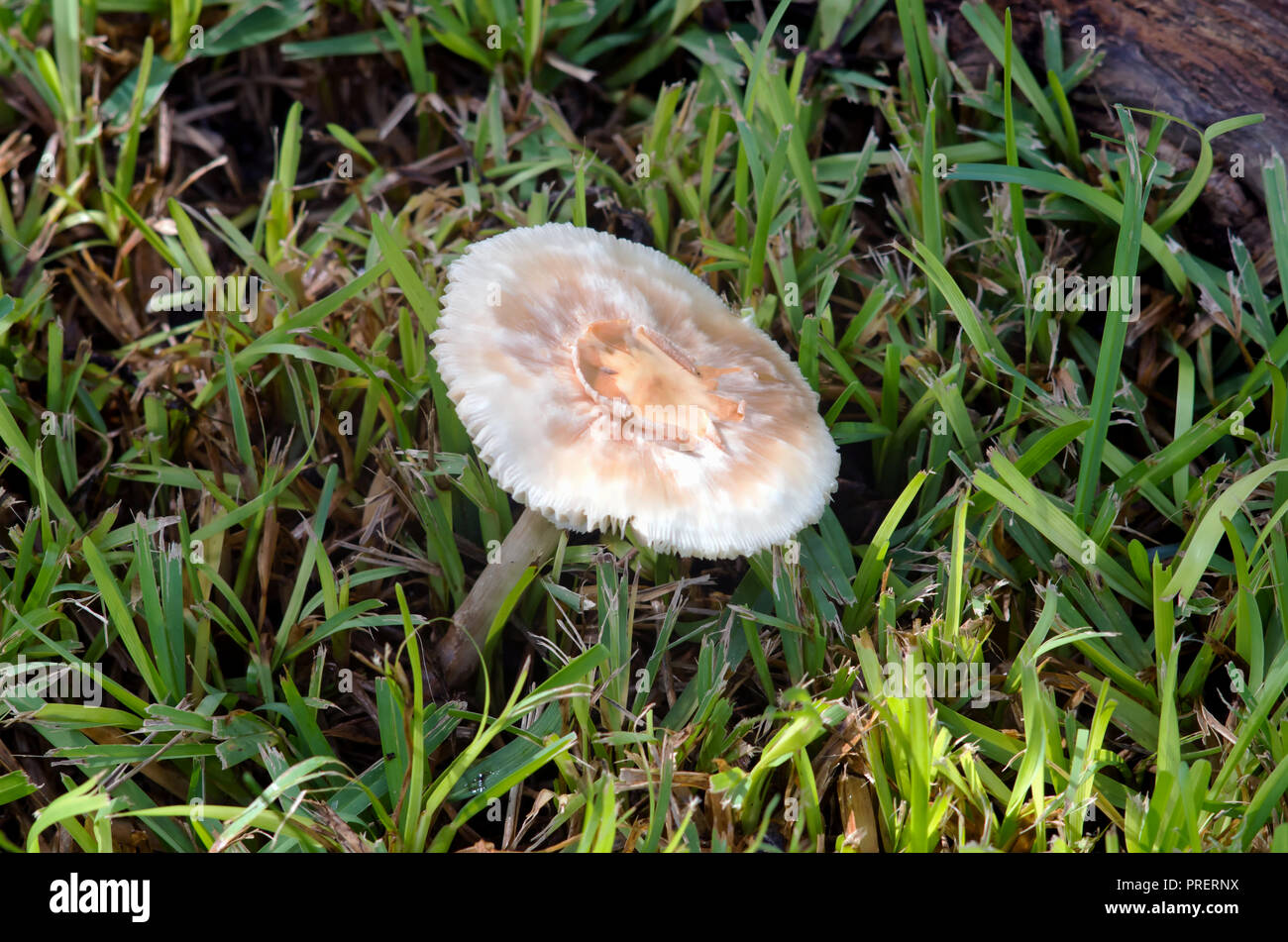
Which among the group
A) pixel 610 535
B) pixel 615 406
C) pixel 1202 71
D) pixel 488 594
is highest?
pixel 1202 71

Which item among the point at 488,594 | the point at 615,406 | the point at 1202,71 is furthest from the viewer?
the point at 1202,71

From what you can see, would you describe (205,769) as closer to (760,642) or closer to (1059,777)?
(760,642)

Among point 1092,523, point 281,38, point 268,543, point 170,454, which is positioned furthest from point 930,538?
point 281,38

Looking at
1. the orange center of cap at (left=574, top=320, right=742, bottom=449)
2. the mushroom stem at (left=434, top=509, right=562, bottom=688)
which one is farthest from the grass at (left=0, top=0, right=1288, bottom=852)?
the orange center of cap at (left=574, top=320, right=742, bottom=449)

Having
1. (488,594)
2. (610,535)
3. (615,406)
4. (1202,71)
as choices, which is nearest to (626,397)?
(615,406)

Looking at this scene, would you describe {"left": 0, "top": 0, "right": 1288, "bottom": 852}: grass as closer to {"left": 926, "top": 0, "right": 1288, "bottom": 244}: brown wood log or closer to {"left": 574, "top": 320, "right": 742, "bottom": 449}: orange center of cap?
{"left": 926, "top": 0, "right": 1288, "bottom": 244}: brown wood log

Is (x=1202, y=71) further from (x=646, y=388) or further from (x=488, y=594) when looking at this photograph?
(x=488, y=594)

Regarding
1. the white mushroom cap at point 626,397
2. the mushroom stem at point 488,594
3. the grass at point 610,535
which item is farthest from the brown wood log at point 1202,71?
the mushroom stem at point 488,594
